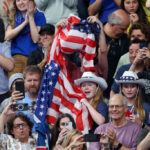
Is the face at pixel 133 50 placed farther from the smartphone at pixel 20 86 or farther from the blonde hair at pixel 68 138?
the blonde hair at pixel 68 138

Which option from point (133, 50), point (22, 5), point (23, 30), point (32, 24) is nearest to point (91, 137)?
point (133, 50)

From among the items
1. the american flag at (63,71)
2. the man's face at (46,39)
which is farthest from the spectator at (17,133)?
the man's face at (46,39)

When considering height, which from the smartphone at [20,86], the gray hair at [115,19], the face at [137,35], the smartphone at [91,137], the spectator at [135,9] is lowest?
the smartphone at [91,137]

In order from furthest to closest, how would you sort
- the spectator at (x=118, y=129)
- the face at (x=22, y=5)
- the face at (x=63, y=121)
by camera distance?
the face at (x=22, y=5) → the face at (x=63, y=121) → the spectator at (x=118, y=129)

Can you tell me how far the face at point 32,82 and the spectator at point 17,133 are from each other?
0.86 m

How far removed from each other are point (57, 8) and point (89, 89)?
94.2 inches

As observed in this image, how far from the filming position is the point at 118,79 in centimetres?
1215

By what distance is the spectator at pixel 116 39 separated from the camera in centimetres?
1302

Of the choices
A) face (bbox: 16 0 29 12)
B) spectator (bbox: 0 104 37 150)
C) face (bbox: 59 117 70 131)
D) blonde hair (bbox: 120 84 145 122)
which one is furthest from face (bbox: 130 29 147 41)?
spectator (bbox: 0 104 37 150)

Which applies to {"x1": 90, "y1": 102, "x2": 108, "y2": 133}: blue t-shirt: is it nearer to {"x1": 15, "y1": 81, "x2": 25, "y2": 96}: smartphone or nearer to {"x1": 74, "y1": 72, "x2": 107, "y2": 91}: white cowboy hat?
{"x1": 74, "y1": 72, "x2": 107, "y2": 91}: white cowboy hat

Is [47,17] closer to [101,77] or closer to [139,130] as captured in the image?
[101,77]

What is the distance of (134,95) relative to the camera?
462 inches

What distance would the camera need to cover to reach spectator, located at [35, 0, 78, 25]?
13883 millimetres

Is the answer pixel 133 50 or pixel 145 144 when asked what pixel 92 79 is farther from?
pixel 145 144
